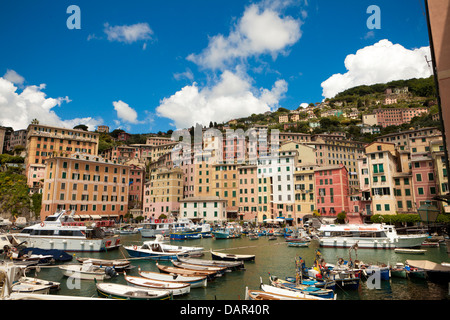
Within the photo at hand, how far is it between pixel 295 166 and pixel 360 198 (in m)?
16.0

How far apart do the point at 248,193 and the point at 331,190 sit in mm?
19582

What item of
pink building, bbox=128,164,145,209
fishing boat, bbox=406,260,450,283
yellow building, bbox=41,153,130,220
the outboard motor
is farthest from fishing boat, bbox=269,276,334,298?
pink building, bbox=128,164,145,209

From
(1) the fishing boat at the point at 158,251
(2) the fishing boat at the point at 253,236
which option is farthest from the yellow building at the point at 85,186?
(2) the fishing boat at the point at 253,236

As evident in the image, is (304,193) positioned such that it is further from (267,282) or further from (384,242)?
(267,282)

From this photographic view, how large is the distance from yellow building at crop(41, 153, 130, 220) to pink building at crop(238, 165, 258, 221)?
87.6 ft

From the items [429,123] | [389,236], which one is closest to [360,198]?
[389,236]

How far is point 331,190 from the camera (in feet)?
184

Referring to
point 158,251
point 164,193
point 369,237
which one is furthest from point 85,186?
point 369,237

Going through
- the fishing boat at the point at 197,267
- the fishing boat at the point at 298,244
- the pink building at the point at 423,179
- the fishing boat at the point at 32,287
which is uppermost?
the pink building at the point at 423,179

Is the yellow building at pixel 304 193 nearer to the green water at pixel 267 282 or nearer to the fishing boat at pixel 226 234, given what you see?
the fishing boat at pixel 226 234

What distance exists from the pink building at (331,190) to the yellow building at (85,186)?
41.8 meters

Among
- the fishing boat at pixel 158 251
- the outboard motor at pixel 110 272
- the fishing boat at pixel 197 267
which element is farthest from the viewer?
the fishing boat at pixel 158 251

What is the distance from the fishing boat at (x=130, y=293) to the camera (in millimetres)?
13961

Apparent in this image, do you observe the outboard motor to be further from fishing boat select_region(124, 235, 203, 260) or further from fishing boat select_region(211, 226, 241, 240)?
fishing boat select_region(211, 226, 241, 240)
